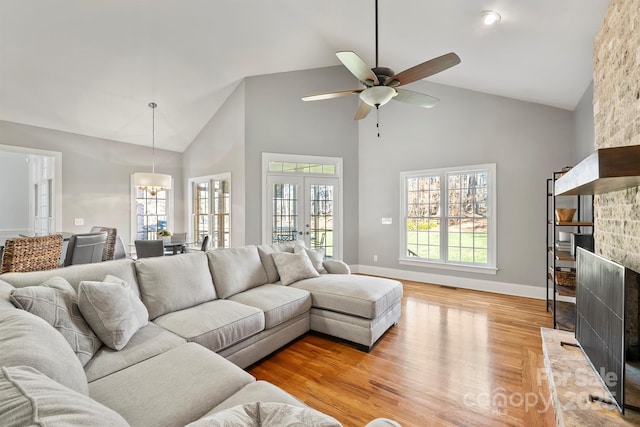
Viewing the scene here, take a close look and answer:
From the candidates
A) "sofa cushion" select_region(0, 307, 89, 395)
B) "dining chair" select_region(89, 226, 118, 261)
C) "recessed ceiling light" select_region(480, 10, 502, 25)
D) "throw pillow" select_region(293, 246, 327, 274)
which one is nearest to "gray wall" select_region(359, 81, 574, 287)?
"recessed ceiling light" select_region(480, 10, 502, 25)

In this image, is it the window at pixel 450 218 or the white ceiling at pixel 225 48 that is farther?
the window at pixel 450 218

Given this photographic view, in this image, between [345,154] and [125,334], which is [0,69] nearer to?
[125,334]

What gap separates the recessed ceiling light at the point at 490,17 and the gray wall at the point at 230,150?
3702 millimetres

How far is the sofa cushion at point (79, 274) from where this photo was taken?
1.89 m

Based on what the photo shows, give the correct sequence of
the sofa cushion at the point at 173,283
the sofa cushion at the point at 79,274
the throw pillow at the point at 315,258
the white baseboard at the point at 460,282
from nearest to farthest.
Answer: the sofa cushion at the point at 79,274
the sofa cushion at the point at 173,283
the throw pillow at the point at 315,258
the white baseboard at the point at 460,282

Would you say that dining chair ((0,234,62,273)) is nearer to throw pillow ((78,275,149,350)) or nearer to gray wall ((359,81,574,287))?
throw pillow ((78,275,149,350))

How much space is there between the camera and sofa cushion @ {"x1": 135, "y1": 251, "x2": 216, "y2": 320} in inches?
91.5

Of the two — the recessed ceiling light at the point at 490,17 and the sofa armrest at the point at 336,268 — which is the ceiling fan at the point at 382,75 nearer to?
the recessed ceiling light at the point at 490,17

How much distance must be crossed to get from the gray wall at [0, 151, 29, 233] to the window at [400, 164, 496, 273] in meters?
8.33

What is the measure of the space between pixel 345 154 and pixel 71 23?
4.34 metres

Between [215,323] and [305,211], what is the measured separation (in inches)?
142

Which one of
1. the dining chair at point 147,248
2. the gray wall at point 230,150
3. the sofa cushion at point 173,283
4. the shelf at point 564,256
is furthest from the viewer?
the gray wall at point 230,150

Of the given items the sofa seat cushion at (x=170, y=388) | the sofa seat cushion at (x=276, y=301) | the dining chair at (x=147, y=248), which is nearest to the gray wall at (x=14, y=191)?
the dining chair at (x=147, y=248)

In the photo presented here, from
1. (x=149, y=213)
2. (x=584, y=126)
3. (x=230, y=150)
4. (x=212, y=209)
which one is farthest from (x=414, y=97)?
(x=149, y=213)
